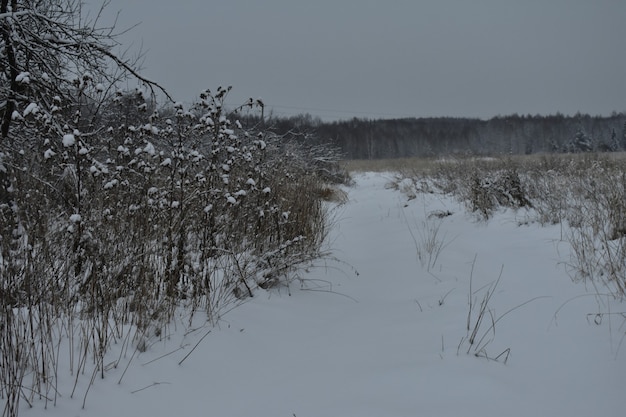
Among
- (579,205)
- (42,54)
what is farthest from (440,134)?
(42,54)

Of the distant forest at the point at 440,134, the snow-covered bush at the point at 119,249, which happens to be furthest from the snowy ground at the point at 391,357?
the distant forest at the point at 440,134

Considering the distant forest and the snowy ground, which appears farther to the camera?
the distant forest

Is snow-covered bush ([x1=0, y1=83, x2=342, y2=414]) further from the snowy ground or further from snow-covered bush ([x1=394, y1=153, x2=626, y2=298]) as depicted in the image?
snow-covered bush ([x1=394, y1=153, x2=626, y2=298])

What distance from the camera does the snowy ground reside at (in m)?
1.41

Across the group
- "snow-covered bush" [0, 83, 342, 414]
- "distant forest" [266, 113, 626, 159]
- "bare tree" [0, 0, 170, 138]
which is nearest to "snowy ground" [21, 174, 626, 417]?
"snow-covered bush" [0, 83, 342, 414]

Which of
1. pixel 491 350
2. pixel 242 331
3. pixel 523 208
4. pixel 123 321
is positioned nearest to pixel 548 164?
pixel 523 208

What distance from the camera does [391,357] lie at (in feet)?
6.08

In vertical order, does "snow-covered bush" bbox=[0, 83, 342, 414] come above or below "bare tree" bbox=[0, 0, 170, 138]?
below

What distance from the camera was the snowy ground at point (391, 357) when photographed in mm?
1412

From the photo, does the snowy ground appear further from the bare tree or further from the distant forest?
the distant forest

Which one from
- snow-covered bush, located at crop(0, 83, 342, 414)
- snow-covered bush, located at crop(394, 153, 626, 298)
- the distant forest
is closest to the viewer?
snow-covered bush, located at crop(0, 83, 342, 414)

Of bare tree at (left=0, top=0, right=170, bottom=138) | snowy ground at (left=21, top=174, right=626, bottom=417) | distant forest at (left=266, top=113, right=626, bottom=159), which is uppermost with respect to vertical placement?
distant forest at (left=266, top=113, right=626, bottom=159)

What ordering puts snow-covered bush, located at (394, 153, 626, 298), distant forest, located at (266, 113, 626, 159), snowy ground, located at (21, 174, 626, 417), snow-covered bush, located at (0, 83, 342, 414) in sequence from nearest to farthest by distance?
snowy ground, located at (21, 174, 626, 417) → snow-covered bush, located at (0, 83, 342, 414) → snow-covered bush, located at (394, 153, 626, 298) → distant forest, located at (266, 113, 626, 159)

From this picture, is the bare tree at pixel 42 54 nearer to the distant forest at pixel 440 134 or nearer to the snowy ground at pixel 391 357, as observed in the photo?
the snowy ground at pixel 391 357
